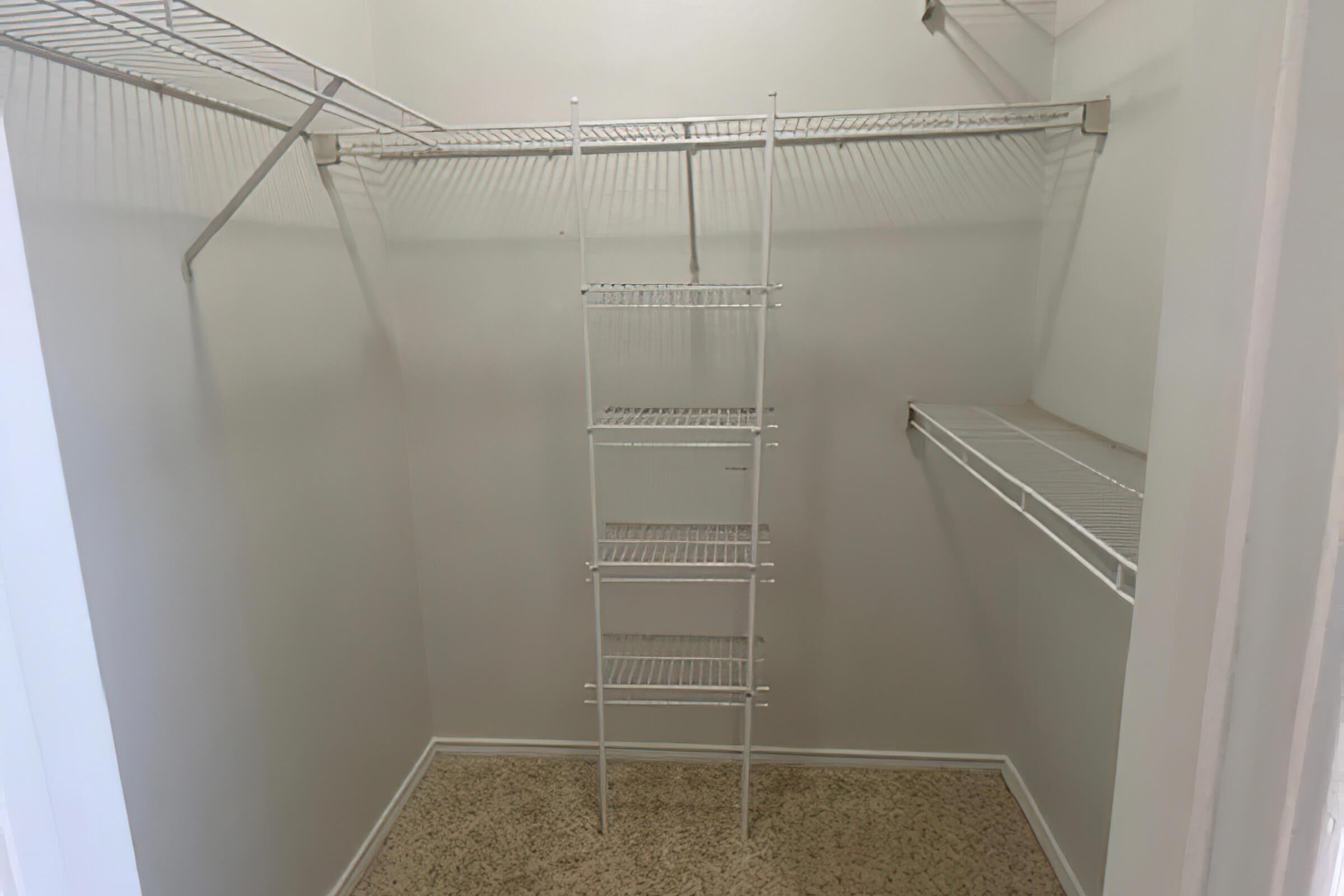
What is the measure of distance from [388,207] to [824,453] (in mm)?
1513

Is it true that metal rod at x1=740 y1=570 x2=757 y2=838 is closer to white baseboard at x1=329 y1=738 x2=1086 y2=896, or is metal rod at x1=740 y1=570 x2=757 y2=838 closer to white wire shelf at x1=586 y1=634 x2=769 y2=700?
white wire shelf at x1=586 y1=634 x2=769 y2=700

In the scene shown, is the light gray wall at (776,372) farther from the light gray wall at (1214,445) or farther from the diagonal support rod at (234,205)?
the light gray wall at (1214,445)

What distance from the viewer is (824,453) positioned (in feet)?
7.40

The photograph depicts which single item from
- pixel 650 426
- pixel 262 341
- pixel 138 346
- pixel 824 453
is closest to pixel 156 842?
pixel 138 346

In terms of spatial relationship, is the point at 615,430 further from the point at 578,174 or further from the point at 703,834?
the point at 703,834

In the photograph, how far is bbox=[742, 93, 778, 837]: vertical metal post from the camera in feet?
5.87

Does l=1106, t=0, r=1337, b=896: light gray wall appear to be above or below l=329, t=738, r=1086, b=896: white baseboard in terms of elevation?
above

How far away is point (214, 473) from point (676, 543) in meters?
1.21

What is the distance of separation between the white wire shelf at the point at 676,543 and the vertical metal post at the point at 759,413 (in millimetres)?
67

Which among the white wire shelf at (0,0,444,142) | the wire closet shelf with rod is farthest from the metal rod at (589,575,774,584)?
the white wire shelf at (0,0,444,142)

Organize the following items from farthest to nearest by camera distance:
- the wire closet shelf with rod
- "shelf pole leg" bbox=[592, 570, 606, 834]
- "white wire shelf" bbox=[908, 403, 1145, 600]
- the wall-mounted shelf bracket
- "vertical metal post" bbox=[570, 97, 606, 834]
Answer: "shelf pole leg" bbox=[592, 570, 606, 834]
"vertical metal post" bbox=[570, 97, 606, 834]
the wall-mounted shelf bracket
the wire closet shelf with rod
"white wire shelf" bbox=[908, 403, 1145, 600]

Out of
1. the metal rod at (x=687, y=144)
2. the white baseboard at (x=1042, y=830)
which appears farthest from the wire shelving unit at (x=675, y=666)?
the metal rod at (x=687, y=144)

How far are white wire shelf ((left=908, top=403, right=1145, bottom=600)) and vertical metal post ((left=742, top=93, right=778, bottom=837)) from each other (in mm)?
460

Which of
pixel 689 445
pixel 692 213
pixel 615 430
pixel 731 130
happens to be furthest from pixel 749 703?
pixel 731 130
